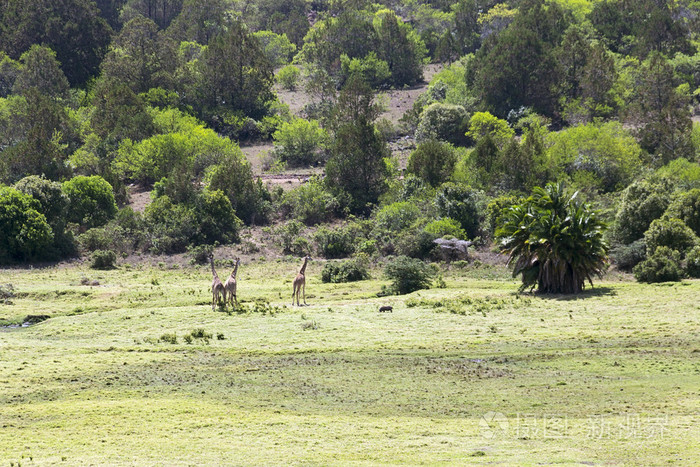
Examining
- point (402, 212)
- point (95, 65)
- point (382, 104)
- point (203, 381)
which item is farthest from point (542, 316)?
point (95, 65)

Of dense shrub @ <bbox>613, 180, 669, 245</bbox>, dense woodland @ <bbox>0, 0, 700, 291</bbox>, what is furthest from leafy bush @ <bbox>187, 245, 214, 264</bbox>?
dense shrub @ <bbox>613, 180, 669, 245</bbox>

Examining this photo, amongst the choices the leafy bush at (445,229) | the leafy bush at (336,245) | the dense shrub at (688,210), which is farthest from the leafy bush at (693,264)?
the leafy bush at (336,245)

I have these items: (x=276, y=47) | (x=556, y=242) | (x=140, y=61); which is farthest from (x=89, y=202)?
(x=276, y=47)

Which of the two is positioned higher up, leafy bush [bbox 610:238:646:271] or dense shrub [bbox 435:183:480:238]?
dense shrub [bbox 435:183:480:238]

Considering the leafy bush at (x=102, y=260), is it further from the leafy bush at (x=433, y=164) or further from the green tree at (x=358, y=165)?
the leafy bush at (x=433, y=164)

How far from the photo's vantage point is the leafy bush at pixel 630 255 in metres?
60.6

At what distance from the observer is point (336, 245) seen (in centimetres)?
7300

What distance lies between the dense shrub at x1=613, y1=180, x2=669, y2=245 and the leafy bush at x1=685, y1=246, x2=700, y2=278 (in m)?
9.71

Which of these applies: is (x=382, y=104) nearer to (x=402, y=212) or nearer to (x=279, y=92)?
(x=279, y=92)

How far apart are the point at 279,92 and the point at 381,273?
79.1 m

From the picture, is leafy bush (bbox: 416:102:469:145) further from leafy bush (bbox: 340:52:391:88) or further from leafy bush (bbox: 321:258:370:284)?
leafy bush (bbox: 321:258:370:284)

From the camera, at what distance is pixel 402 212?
76.9 meters

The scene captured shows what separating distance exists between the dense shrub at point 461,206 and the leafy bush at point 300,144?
28714 mm

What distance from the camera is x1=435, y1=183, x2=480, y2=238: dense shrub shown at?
74750 millimetres
